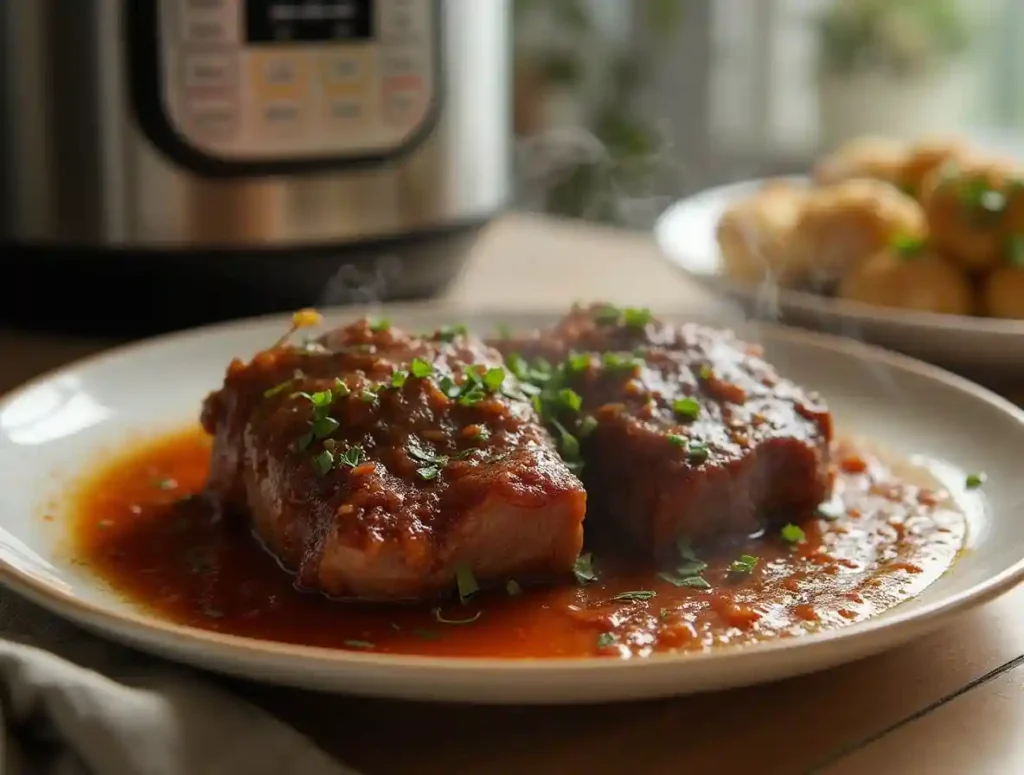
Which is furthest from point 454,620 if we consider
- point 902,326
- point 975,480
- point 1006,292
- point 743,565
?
point 1006,292

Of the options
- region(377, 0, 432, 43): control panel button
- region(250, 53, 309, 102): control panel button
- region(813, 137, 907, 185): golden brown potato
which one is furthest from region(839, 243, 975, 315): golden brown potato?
region(250, 53, 309, 102): control panel button

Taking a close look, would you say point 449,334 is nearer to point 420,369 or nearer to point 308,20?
point 420,369

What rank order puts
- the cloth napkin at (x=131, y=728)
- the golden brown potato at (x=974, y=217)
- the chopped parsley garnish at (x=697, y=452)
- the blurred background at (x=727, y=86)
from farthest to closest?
the blurred background at (x=727, y=86) < the golden brown potato at (x=974, y=217) < the chopped parsley garnish at (x=697, y=452) < the cloth napkin at (x=131, y=728)

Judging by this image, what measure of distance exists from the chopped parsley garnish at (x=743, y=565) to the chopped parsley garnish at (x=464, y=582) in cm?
21

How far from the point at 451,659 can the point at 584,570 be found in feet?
0.89

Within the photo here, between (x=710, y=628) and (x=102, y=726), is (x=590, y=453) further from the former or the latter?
(x=102, y=726)

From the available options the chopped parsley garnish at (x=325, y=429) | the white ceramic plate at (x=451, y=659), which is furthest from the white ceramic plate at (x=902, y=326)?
the chopped parsley garnish at (x=325, y=429)

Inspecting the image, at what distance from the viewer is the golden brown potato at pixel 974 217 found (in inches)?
70.5

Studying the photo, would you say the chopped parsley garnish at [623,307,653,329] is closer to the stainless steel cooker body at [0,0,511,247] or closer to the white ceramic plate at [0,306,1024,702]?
the white ceramic plate at [0,306,1024,702]

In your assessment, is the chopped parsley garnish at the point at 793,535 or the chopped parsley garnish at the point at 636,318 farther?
the chopped parsley garnish at the point at 636,318

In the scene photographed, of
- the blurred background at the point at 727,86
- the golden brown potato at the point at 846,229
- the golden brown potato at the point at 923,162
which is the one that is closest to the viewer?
the golden brown potato at the point at 846,229

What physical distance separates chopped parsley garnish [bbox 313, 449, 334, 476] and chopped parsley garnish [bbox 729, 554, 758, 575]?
0.32m

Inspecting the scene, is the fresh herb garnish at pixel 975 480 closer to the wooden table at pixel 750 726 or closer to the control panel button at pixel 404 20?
the wooden table at pixel 750 726

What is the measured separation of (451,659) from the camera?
792 mm
